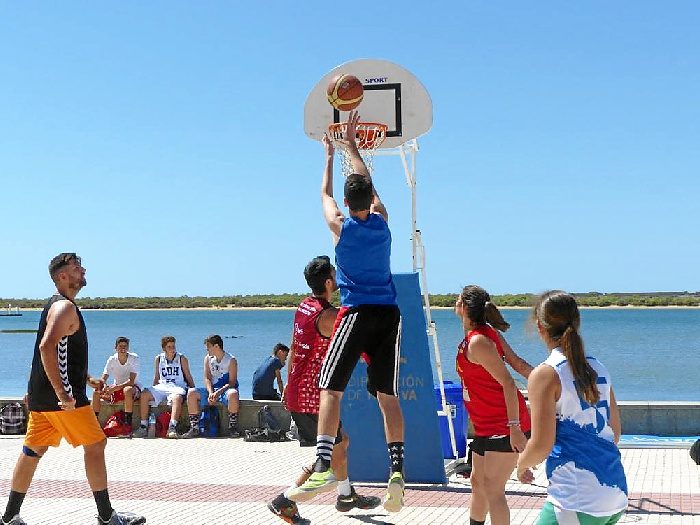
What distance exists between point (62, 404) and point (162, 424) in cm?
701

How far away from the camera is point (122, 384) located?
14.2m

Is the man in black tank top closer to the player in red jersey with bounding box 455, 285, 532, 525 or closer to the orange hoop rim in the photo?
the player in red jersey with bounding box 455, 285, 532, 525

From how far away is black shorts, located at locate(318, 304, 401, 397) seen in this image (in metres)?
6.49

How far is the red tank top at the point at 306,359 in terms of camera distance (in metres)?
7.92

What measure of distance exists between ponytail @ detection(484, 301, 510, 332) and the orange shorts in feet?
9.89

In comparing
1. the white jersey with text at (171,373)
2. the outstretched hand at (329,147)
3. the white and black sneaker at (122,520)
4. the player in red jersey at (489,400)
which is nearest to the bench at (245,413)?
the white jersey with text at (171,373)

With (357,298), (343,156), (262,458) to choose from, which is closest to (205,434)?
(262,458)

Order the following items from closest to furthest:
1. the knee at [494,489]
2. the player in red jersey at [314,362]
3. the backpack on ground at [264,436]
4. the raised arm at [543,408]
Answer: the raised arm at [543,408] → the knee at [494,489] → the player in red jersey at [314,362] → the backpack on ground at [264,436]

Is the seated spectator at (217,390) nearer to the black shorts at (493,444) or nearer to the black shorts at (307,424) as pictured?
the black shorts at (307,424)

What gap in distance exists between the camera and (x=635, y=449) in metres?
11.6

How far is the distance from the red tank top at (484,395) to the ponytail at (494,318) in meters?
0.13

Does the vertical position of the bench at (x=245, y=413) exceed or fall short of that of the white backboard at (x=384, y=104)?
it falls short

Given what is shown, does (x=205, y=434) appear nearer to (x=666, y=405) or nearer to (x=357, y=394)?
(x=357, y=394)

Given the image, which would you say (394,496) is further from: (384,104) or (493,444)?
(384,104)
